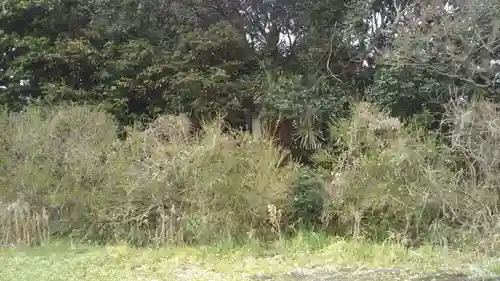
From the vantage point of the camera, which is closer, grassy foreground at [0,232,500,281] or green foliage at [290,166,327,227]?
grassy foreground at [0,232,500,281]

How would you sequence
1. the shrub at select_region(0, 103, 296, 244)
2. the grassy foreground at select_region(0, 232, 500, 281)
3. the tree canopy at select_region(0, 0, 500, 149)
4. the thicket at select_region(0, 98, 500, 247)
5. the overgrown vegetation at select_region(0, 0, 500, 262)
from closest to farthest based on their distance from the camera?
the grassy foreground at select_region(0, 232, 500, 281) < the thicket at select_region(0, 98, 500, 247) < the overgrown vegetation at select_region(0, 0, 500, 262) < the shrub at select_region(0, 103, 296, 244) < the tree canopy at select_region(0, 0, 500, 149)

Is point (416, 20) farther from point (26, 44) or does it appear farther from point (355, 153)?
point (26, 44)

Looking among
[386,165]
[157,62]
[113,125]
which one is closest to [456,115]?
[386,165]

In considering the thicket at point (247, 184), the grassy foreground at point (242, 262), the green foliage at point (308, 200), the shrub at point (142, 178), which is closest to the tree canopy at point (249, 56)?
the thicket at point (247, 184)

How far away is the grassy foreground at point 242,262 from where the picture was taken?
23.0ft

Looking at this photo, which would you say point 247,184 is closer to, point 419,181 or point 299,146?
point 419,181

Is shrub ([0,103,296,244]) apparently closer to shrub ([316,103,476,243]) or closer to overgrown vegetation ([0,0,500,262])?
overgrown vegetation ([0,0,500,262])

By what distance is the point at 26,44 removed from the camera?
14.9m

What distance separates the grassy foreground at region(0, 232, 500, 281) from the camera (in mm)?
7008

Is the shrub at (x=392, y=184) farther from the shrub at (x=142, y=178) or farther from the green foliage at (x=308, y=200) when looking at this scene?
the shrub at (x=142, y=178)

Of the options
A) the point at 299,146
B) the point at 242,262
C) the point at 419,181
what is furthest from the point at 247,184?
the point at 299,146

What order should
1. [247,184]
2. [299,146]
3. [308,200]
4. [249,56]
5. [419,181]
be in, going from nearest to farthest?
[419,181], [247,184], [308,200], [299,146], [249,56]

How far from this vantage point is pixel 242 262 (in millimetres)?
7699

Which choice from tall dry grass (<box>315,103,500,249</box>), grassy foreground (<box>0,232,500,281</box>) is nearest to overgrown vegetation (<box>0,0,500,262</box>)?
tall dry grass (<box>315,103,500,249</box>)
